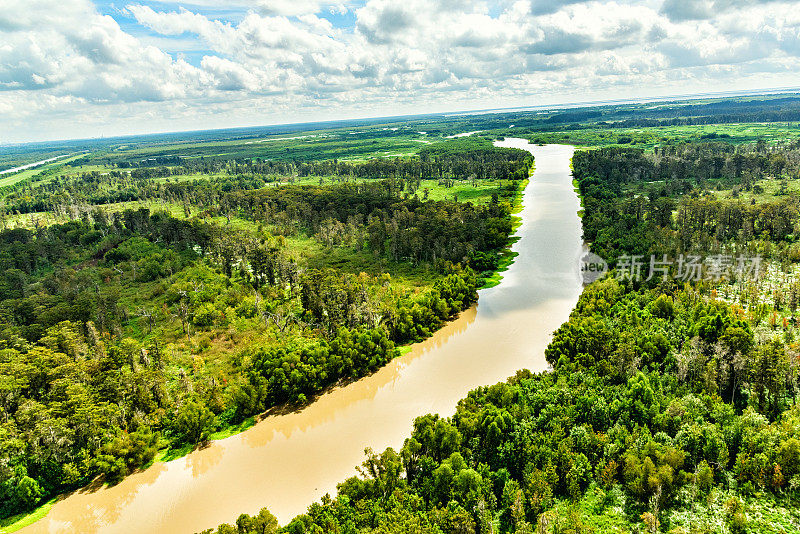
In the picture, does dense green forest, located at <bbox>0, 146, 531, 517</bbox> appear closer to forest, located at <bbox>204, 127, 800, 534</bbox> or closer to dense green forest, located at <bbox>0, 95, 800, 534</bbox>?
dense green forest, located at <bbox>0, 95, 800, 534</bbox>

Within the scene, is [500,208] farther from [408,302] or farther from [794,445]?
[794,445]

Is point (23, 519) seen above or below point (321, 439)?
above

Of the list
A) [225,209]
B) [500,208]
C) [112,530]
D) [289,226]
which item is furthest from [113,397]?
[225,209]

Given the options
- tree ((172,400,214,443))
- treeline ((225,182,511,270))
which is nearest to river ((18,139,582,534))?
tree ((172,400,214,443))

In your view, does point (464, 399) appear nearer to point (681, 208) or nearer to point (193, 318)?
point (193, 318)

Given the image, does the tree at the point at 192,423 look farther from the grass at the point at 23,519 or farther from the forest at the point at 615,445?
the forest at the point at 615,445

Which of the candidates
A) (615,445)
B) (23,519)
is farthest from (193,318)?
(615,445)
